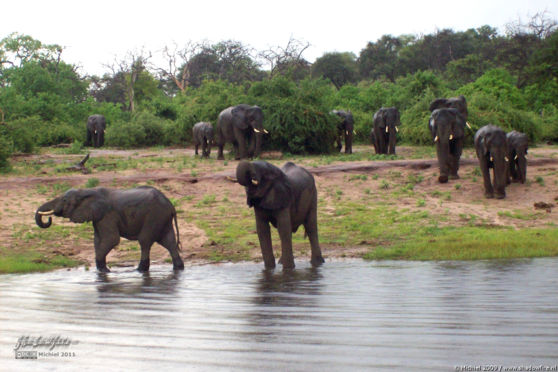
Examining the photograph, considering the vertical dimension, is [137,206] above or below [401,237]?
above

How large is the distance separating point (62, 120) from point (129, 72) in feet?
58.5

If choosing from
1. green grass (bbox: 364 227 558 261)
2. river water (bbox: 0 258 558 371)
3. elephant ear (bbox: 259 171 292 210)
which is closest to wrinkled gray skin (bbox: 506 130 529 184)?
green grass (bbox: 364 227 558 261)

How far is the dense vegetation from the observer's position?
81.8ft

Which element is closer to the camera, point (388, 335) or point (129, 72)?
point (388, 335)

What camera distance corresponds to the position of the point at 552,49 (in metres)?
33.0

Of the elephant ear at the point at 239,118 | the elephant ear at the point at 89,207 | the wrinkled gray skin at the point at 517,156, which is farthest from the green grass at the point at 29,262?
the elephant ear at the point at 239,118

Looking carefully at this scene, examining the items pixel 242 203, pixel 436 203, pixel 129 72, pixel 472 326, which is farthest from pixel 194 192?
pixel 129 72

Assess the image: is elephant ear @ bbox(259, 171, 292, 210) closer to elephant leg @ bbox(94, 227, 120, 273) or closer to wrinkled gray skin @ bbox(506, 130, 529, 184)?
elephant leg @ bbox(94, 227, 120, 273)

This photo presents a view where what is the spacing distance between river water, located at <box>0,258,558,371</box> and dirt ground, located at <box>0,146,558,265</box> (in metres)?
3.31

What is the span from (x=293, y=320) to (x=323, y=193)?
11200 mm

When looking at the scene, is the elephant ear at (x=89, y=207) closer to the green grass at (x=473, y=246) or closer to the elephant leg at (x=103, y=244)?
the elephant leg at (x=103, y=244)

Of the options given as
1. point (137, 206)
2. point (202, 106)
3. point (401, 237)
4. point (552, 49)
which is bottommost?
point (401, 237)

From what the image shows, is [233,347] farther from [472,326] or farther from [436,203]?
[436,203]

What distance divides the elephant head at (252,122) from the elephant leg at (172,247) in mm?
11656
